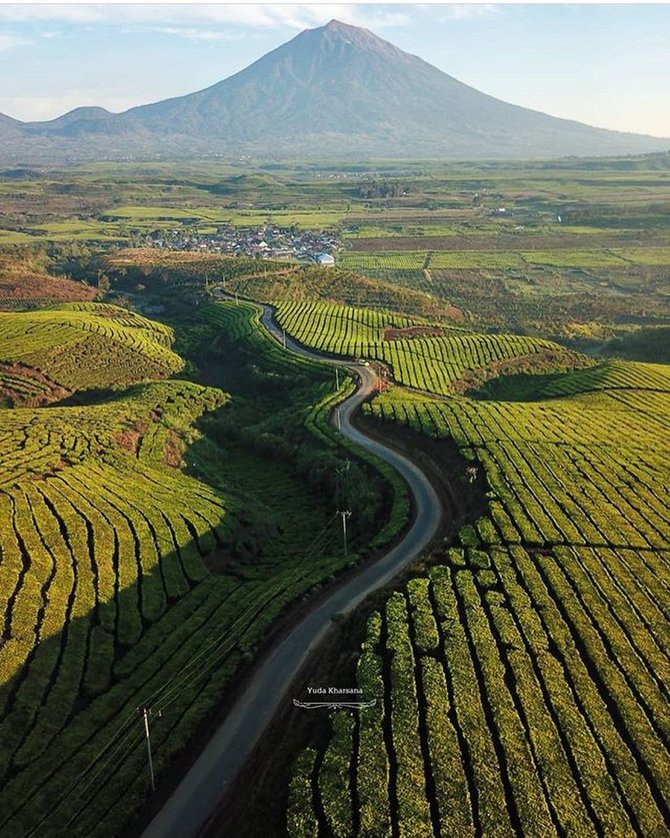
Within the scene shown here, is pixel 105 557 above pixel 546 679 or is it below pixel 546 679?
below

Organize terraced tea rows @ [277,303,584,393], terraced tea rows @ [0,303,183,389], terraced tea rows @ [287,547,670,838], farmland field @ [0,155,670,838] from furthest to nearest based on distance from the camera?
terraced tea rows @ [277,303,584,393] → terraced tea rows @ [0,303,183,389] → farmland field @ [0,155,670,838] → terraced tea rows @ [287,547,670,838]

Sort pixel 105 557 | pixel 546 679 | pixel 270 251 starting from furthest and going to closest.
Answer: pixel 270 251, pixel 105 557, pixel 546 679

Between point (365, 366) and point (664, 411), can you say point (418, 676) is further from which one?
point (365, 366)

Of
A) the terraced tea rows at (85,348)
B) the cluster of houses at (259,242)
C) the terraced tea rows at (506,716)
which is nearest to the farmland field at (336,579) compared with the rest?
the terraced tea rows at (506,716)

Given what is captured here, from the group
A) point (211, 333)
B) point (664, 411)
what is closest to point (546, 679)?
point (664, 411)

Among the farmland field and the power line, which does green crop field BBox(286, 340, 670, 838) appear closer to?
the farmland field

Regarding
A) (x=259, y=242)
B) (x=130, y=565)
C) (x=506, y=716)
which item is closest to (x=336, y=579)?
(x=130, y=565)

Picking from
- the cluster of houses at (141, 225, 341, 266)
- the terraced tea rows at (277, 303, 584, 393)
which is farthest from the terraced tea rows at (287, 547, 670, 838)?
the cluster of houses at (141, 225, 341, 266)
